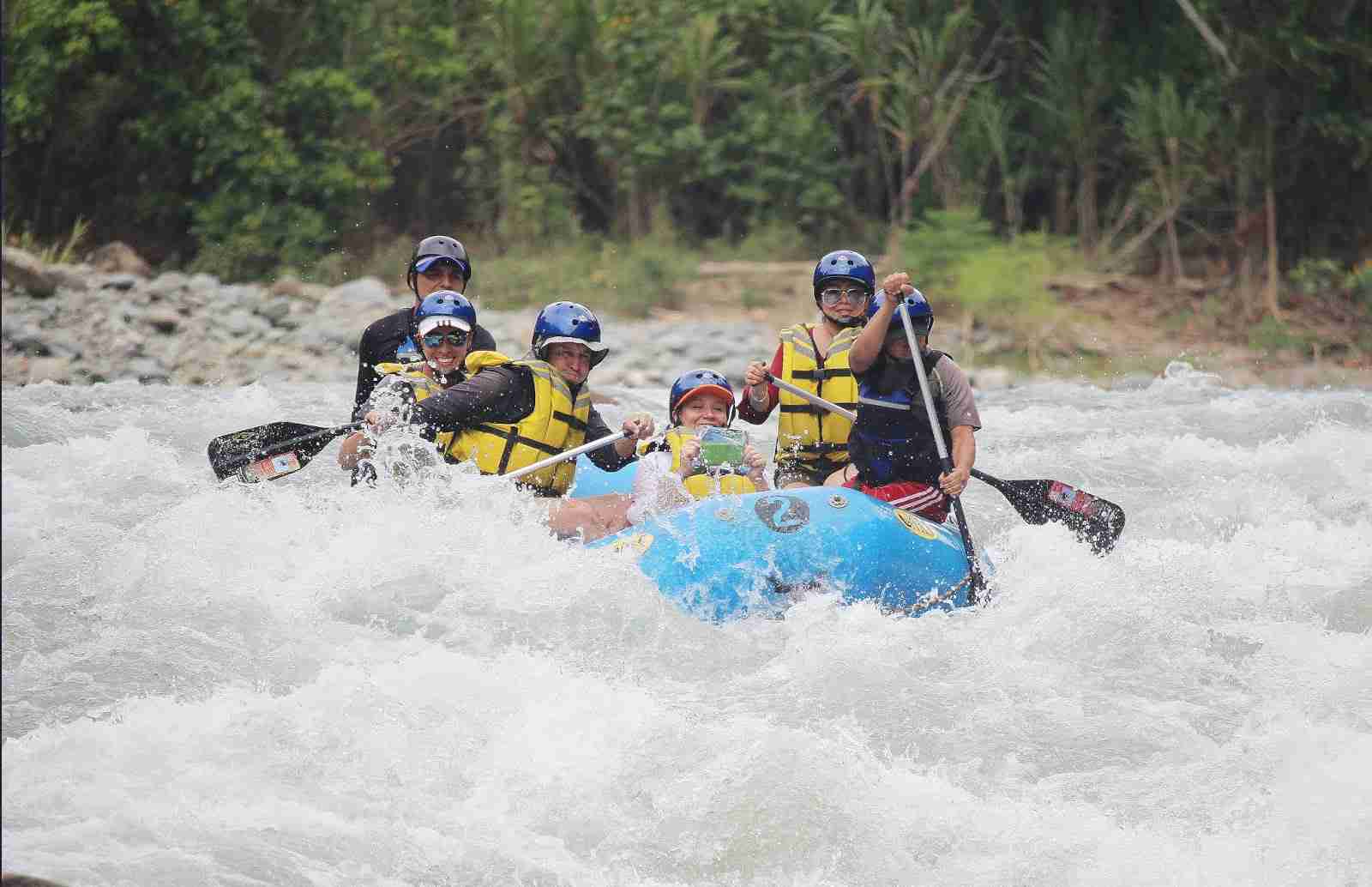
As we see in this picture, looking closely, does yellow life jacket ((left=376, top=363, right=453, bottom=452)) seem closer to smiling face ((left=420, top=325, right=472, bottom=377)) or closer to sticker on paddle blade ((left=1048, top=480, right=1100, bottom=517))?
smiling face ((left=420, top=325, right=472, bottom=377))

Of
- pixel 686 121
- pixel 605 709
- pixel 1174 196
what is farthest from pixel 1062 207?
pixel 605 709

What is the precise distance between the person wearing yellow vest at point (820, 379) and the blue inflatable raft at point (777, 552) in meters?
0.75

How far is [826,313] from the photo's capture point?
21.5ft

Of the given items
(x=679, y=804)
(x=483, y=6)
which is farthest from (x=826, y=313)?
(x=483, y=6)

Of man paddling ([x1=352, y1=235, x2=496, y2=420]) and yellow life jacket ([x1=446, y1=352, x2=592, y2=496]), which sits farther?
man paddling ([x1=352, y1=235, x2=496, y2=420])

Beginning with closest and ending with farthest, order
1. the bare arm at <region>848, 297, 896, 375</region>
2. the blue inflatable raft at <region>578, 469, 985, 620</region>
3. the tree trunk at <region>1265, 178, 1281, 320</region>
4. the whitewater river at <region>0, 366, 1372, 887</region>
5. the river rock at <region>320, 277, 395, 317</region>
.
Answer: the whitewater river at <region>0, 366, 1372, 887</region> → the blue inflatable raft at <region>578, 469, 985, 620</region> → the bare arm at <region>848, 297, 896, 375</region> → the river rock at <region>320, 277, 395, 317</region> → the tree trunk at <region>1265, 178, 1281, 320</region>

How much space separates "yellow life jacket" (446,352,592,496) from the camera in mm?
6250

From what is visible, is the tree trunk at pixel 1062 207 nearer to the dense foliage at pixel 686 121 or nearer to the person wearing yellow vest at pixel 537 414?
the dense foliage at pixel 686 121

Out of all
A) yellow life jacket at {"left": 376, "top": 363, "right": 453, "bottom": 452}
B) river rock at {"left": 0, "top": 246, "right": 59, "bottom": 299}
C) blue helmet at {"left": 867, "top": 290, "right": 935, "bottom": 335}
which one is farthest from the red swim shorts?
river rock at {"left": 0, "top": 246, "right": 59, "bottom": 299}

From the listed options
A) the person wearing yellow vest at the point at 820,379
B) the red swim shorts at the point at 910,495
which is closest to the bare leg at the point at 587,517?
the person wearing yellow vest at the point at 820,379

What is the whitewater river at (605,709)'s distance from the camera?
4391 mm

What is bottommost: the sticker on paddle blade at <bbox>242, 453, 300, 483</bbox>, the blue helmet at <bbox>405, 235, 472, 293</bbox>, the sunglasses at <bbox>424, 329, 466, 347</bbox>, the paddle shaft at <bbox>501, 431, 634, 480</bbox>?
the sticker on paddle blade at <bbox>242, 453, 300, 483</bbox>

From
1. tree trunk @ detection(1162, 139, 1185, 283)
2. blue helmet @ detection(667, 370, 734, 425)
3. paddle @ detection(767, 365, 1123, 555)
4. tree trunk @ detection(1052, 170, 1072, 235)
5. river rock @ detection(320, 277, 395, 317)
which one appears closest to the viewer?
blue helmet @ detection(667, 370, 734, 425)

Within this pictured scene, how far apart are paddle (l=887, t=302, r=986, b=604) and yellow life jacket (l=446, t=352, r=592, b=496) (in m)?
1.33
